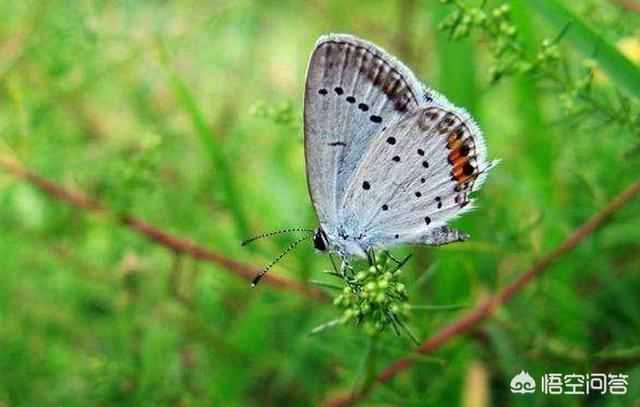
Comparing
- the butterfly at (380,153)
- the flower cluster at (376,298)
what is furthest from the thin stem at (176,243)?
the flower cluster at (376,298)

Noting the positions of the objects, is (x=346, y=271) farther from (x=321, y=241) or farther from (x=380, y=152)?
(x=380, y=152)

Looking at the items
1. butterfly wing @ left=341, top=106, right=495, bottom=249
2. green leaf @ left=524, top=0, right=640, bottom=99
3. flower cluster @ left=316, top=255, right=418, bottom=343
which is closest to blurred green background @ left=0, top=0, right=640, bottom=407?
green leaf @ left=524, top=0, right=640, bottom=99

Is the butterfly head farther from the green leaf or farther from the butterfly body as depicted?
the green leaf

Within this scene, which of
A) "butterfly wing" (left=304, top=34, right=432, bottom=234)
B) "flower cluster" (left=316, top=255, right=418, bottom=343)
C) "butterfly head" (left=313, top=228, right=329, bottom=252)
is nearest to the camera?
"flower cluster" (left=316, top=255, right=418, bottom=343)

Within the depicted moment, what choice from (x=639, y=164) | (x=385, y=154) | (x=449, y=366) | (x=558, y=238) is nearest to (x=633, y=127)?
(x=639, y=164)

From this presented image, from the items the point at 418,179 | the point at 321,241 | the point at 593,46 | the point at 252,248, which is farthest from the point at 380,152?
the point at 252,248

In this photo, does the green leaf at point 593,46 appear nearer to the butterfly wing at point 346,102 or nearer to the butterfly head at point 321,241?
the butterfly wing at point 346,102

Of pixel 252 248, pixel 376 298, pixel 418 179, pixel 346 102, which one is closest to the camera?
pixel 376 298
